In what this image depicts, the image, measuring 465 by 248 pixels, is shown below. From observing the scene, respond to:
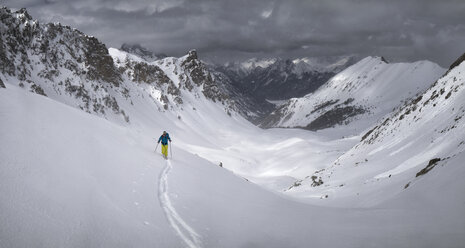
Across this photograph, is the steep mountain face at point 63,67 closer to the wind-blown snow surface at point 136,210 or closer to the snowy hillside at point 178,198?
the snowy hillside at point 178,198

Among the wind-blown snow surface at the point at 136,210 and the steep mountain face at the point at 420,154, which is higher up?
the steep mountain face at the point at 420,154

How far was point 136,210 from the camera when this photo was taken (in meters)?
10.6

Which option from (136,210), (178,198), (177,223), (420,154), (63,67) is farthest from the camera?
(63,67)

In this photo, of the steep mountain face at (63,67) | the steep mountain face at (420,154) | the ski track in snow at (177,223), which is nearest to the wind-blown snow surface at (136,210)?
the ski track in snow at (177,223)

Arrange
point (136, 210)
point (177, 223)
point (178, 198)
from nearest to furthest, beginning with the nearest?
point (177, 223)
point (136, 210)
point (178, 198)

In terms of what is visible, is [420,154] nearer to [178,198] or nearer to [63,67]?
[178,198]

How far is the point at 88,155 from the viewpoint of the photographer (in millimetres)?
14555

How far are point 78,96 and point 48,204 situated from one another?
104967 mm

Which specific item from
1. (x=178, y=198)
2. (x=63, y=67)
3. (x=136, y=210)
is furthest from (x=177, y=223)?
(x=63, y=67)

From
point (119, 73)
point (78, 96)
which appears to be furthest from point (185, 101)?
point (78, 96)

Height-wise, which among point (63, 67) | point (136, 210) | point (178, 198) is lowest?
point (136, 210)

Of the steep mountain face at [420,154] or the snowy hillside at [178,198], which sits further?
the steep mountain face at [420,154]

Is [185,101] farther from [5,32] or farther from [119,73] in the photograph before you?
[5,32]

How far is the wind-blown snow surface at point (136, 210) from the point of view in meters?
7.97
